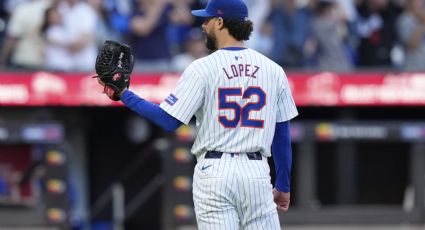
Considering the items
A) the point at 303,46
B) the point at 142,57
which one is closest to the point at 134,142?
the point at 142,57

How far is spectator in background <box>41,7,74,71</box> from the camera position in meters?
9.87

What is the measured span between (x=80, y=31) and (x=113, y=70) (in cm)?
528

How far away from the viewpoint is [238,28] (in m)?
4.74


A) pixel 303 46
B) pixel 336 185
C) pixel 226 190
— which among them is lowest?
pixel 336 185

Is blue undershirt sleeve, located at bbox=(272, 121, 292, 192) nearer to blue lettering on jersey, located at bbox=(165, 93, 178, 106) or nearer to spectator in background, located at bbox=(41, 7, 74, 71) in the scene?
blue lettering on jersey, located at bbox=(165, 93, 178, 106)

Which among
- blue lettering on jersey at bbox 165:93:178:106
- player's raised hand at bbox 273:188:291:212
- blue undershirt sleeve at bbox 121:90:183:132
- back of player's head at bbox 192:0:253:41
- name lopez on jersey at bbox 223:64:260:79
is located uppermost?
back of player's head at bbox 192:0:253:41

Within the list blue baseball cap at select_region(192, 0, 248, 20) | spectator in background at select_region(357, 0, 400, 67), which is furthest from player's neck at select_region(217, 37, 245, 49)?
spectator in background at select_region(357, 0, 400, 67)

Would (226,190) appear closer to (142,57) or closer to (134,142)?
(142,57)

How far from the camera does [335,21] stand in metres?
10.5

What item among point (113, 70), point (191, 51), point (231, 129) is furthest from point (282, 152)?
point (191, 51)

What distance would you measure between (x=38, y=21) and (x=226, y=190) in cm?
561

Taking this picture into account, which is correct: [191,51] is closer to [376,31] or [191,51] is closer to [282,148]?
[376,31]

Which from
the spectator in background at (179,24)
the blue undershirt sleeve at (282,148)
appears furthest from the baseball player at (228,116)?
the spectator in background at (179,24)

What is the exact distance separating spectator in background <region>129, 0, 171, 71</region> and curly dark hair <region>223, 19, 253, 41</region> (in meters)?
5.25
